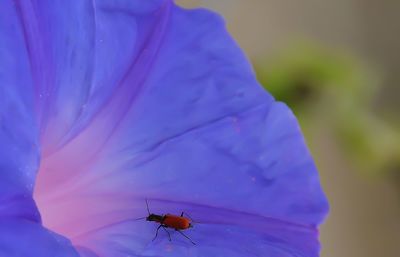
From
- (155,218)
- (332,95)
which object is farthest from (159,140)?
(332,95)

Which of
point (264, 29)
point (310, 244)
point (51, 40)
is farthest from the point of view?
point (264, 29)

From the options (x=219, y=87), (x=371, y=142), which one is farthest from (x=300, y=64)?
(x=219, y=87)

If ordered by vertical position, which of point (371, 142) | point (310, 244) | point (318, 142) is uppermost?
point (310, 244)

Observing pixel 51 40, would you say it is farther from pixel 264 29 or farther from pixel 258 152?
pixel 264 29

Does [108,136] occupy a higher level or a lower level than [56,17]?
lower

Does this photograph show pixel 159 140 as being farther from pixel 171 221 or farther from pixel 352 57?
pixel 352 57

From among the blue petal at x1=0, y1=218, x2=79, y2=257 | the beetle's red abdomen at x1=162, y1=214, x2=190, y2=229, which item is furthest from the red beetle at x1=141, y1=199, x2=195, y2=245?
the blue petal at x1=0, y1=218, x2=79, y2=257
